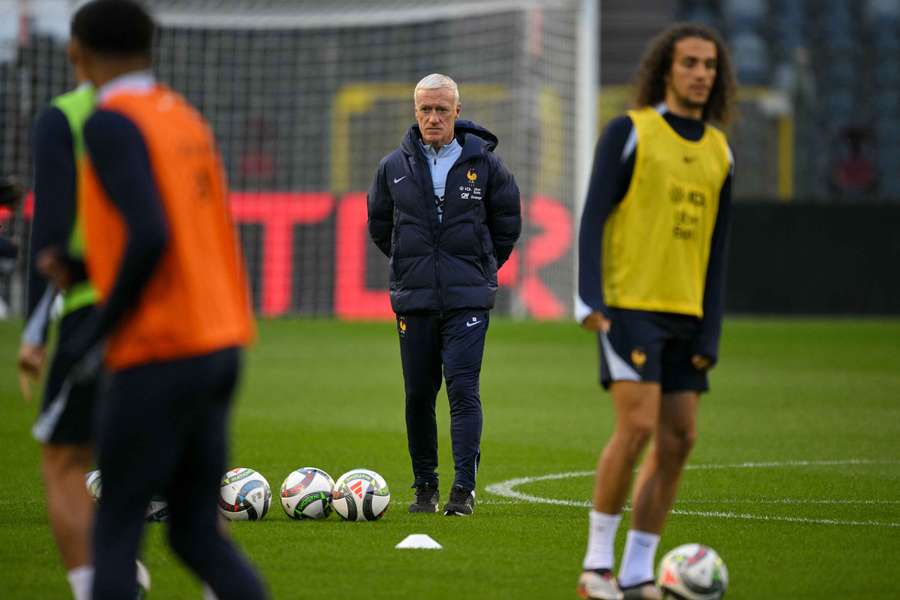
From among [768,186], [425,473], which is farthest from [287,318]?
[425,473]

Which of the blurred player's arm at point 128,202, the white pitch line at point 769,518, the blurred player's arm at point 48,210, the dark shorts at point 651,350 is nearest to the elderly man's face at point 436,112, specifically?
the white pitch line at point 769,518

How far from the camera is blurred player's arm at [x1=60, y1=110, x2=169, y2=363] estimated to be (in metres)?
4.28

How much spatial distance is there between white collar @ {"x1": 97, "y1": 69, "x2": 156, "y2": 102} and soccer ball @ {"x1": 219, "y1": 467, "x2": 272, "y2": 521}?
4047 mm

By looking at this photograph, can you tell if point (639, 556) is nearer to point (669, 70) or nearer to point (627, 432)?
point (627, 432)

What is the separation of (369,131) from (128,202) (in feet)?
83.3

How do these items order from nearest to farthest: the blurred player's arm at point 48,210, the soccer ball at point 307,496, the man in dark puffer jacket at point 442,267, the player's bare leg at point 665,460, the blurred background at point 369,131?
the blurred player's arm at point 48,210 < the player's bare leg at point 665,460 < the soccer ball at point 307,496 < the man in dark puffer jacket at point 442,267 < the blurred background at point 369,131

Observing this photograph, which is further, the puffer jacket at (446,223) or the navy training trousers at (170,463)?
the puffer jacket at (446,223)

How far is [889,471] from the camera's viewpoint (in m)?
11.0

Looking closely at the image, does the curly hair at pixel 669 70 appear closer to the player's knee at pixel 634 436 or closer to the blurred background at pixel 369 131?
the player's knee at pixel 634 436

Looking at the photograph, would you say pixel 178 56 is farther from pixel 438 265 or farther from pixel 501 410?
pixel 438 265

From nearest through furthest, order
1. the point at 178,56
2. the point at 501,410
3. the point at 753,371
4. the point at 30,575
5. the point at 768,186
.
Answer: the point at 30,575 → the point at 501,410 → the point at 753,371 → the point at 178,56 → the point at 768,186

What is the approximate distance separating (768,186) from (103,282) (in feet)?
96.2

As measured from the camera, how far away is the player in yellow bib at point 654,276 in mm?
6004

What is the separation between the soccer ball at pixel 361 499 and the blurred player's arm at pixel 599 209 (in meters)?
2.72
